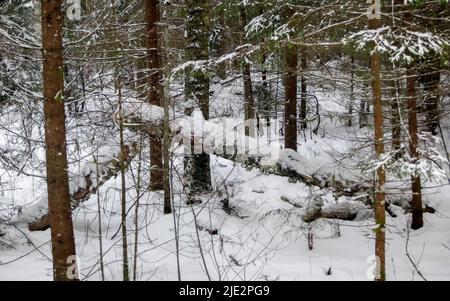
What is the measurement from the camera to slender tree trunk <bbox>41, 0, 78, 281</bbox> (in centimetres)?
546

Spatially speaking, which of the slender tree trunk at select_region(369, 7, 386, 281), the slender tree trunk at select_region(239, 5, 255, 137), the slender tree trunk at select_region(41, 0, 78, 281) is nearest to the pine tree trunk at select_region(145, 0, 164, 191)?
the slender tree trunk at select_region(41, 0, 78, 281)

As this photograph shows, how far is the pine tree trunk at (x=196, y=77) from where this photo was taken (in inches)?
399

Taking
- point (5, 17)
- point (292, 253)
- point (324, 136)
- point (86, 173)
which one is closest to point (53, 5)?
point (5, 17)

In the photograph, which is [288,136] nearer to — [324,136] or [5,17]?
[324,136]

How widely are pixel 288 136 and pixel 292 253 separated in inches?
248

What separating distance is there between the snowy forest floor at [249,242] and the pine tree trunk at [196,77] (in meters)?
0.80

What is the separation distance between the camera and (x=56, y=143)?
5629 mm

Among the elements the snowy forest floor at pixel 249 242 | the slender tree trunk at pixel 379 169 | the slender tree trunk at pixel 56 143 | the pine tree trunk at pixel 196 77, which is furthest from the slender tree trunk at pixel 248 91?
the slender tree trunk at pixel 56 143

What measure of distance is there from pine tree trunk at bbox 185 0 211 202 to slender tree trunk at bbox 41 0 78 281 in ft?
14.4

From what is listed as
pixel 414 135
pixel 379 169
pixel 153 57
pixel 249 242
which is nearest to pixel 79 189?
pixel 153 57

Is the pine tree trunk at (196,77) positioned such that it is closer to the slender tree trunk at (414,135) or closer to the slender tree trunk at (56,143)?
the slender tree trunk at (414,135)

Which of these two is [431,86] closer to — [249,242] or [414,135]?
[414,135]
